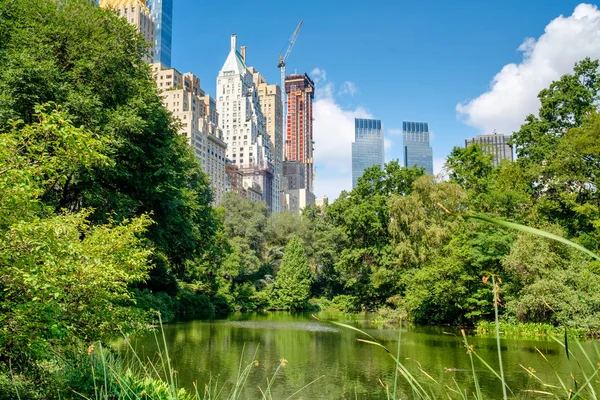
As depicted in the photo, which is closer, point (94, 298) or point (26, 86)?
point (94, 298)

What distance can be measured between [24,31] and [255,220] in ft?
123

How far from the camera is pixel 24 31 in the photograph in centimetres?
1422

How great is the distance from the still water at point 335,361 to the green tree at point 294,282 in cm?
1995

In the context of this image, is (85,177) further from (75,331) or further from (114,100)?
(75,331)

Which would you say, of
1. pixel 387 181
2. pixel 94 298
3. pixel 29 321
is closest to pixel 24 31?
pixel 94 298

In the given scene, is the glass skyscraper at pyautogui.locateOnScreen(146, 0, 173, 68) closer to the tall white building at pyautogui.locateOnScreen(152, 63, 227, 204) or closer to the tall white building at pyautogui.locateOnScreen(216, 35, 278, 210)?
the tall white building at pyautogui.locateOnScreen(216, 35, 278, 210)

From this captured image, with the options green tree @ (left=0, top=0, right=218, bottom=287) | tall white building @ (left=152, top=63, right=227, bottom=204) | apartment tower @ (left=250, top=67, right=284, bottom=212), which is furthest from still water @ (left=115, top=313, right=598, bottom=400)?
apartment tower @ (left=250, top=67, right=284, bottom=212)

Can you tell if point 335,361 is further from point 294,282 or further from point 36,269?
point 294,282

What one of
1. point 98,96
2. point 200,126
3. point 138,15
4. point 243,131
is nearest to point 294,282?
point 98,96

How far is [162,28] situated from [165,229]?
440ft

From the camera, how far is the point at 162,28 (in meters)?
138

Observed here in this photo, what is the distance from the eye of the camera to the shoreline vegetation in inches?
211

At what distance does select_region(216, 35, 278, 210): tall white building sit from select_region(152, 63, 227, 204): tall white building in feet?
58.7

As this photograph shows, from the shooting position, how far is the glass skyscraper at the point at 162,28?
135m
